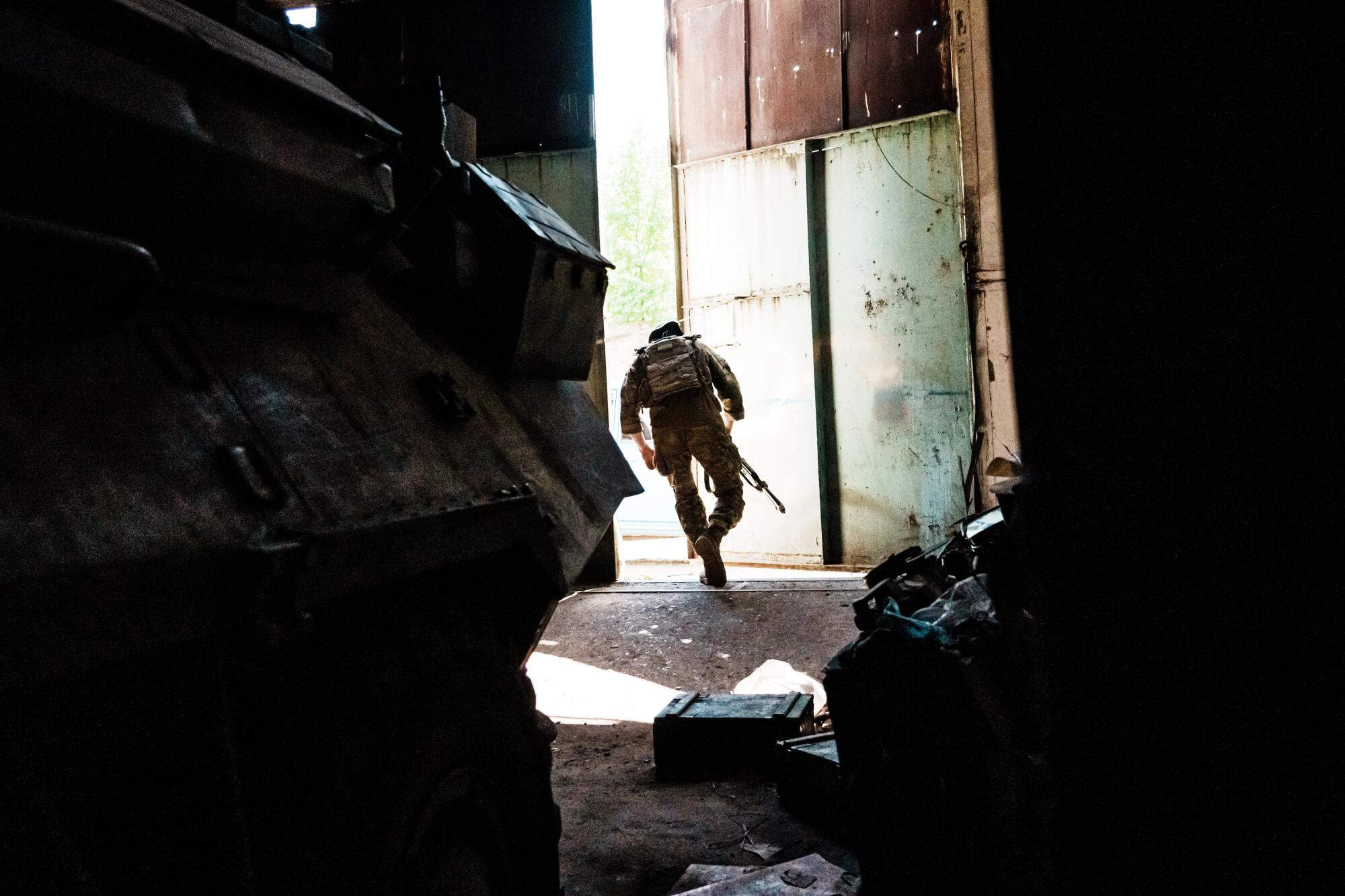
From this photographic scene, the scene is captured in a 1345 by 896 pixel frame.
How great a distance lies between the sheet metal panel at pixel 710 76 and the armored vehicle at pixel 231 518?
22.2ft

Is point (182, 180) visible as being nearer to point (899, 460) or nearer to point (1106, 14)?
point (1106, 14)

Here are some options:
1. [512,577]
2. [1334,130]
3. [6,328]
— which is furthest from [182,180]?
[1334,130]

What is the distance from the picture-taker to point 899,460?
26.2 ft

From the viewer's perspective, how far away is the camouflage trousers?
25.4 feet

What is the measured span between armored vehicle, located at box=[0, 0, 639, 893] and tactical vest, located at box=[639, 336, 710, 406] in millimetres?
5069

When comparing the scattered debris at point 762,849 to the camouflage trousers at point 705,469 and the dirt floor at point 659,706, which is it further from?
the camouflage trousers at point 705,469

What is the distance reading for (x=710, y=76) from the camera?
868cm

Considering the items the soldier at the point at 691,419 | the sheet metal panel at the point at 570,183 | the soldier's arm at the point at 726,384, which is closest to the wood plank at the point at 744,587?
the soldier at the point at 691,419

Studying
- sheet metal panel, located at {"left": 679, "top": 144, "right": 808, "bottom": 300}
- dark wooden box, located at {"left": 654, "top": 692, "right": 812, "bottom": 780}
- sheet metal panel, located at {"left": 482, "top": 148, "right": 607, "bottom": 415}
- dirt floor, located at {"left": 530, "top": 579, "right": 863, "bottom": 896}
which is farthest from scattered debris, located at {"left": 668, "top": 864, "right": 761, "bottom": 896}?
sheet metal panel, located at {"left": 679, "top": 144, "right": 808, "bottom": 300}

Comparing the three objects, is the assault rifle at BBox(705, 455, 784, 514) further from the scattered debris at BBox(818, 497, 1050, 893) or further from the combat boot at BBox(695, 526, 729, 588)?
the scattered debris at BBox(818, 497, 1050, 893)

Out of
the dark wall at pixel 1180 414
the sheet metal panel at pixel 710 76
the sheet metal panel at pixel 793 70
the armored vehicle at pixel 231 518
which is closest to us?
the dark wall at pixel 1180 414

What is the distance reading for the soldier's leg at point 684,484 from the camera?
7918mm

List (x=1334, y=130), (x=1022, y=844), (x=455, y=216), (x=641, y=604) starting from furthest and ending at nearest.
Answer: (x=641, y=604) < (x=455, y=216) < (x=1022, y=844) < (x=1334, y=130)

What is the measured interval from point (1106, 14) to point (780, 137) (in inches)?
295
